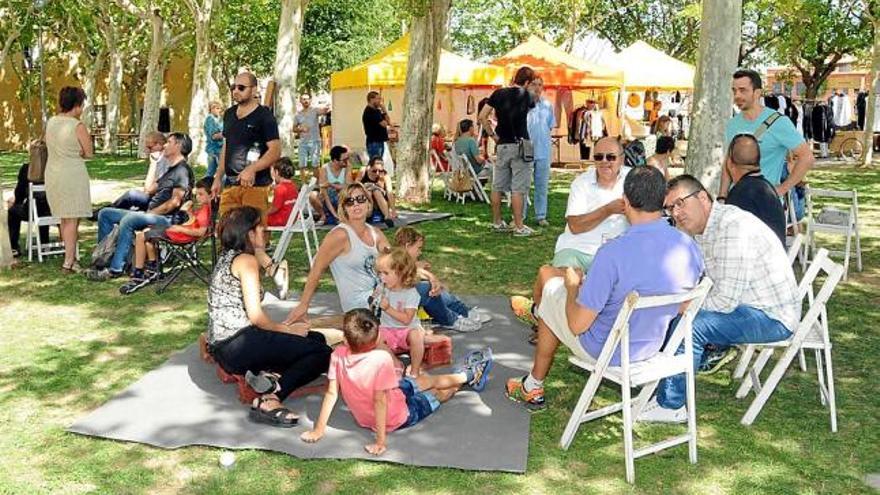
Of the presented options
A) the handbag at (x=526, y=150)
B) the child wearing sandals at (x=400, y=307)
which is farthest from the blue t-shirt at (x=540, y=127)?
the child wearing sandals at (x=400, y=307)

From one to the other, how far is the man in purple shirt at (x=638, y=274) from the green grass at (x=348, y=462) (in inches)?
23.4

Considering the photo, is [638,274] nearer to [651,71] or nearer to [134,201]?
[134,201]

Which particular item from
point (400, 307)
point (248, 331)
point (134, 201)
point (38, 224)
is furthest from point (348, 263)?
point (38, 224)

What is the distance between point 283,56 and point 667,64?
10.1 metres

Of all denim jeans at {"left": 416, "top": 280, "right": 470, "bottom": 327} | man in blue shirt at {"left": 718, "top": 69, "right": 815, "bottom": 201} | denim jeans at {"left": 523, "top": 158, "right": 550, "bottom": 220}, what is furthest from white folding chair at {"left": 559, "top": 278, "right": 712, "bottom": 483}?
denim jeans at {"left": 523, "top": 158, "right": 550, "bottom": 220}

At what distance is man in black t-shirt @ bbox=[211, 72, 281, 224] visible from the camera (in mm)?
7199

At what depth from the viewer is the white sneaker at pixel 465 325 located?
6285mm

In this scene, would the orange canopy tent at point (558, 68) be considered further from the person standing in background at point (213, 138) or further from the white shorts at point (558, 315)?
the white shorts at point (558, 315)

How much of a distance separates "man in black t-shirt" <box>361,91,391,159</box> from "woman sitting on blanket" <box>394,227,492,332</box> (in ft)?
24.5

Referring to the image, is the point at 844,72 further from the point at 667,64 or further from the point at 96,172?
the point at 96,172

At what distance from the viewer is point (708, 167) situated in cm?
855

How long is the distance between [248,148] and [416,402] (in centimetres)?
359

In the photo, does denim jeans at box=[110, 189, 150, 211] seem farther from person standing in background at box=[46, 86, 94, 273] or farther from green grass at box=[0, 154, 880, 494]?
green grass at box=[0, 154, 880, 494]

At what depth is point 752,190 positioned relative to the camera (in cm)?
534
